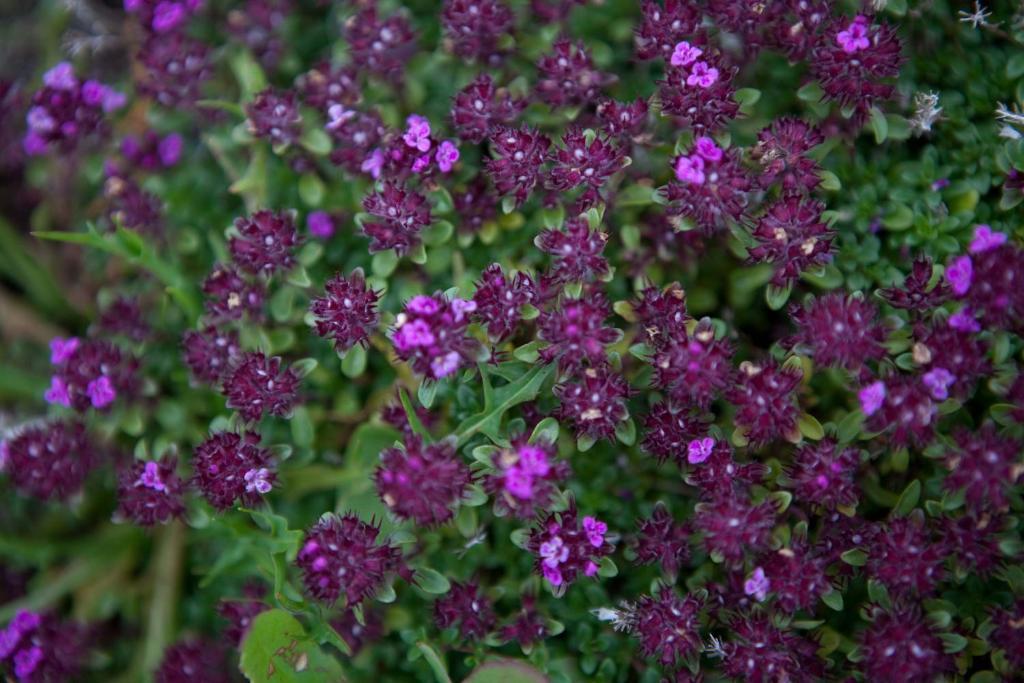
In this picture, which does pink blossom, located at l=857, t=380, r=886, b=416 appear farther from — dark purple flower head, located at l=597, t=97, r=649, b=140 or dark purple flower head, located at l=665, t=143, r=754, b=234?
dark purple flower head, located at l=597, t=97, r=649, b=140

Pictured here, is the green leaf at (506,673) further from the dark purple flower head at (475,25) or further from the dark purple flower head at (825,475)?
the dark purple flower head at (475,25)

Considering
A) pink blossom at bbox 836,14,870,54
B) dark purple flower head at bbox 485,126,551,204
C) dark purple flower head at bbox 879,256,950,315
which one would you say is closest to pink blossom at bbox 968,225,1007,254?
dark purple flower head at bbox 879,256,950,315

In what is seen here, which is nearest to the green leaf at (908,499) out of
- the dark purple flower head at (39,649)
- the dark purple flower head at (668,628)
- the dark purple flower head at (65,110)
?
the dark purple flower head at (668,628)

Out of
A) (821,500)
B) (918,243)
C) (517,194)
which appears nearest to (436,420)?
(517,194)

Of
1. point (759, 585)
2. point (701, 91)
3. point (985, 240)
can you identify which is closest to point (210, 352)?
point (701, 91)

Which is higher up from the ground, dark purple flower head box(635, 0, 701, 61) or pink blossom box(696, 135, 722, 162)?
dark purple flower head box(635, 0, 701, 61)

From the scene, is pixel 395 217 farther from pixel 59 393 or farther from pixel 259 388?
pixel 59 393

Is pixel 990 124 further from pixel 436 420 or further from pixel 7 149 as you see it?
pixel 7 149

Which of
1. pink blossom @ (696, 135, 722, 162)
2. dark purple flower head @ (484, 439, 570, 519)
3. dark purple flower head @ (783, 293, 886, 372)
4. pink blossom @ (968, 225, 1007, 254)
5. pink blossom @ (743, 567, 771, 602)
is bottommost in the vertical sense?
pink blossom @ (743, 567, 771, 602)
